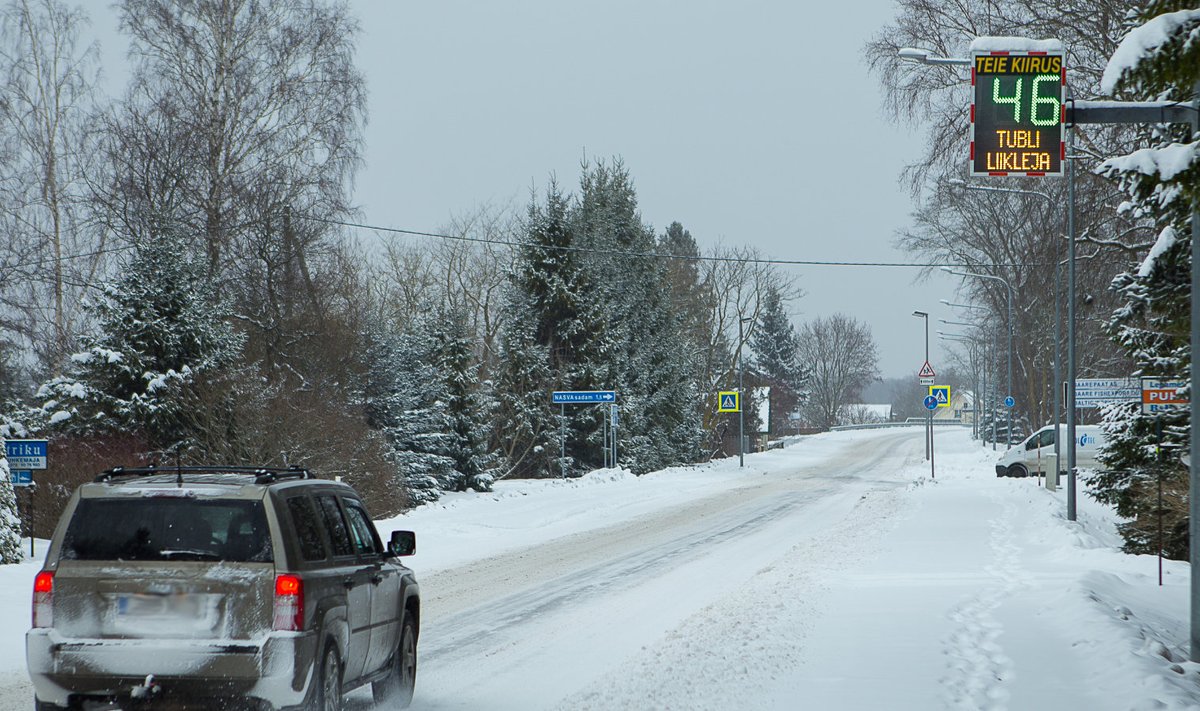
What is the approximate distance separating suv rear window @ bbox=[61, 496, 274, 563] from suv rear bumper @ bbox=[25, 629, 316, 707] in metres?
0.45

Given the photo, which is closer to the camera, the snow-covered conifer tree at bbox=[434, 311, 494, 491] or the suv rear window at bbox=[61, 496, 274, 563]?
the suv rear window at bbox=[61, 496, 274, 563]

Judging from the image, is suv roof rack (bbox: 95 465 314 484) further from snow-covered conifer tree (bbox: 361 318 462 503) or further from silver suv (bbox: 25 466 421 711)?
snow-covered conifer tree (bbox: 361 318 462 503)

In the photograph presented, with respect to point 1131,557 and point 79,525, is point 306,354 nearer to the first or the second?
point 1131,557

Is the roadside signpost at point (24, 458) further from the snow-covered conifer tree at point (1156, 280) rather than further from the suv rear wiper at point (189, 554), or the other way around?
the snow-covered conifer tree at point (1156, 280)

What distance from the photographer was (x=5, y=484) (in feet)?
57.9

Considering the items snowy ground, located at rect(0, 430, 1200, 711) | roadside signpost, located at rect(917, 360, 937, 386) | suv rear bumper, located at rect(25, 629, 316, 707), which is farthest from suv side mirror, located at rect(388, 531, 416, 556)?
roadside signpost, located at rect(917, 360, 937, 386)

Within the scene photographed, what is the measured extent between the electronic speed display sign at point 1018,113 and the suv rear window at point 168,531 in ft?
22.6

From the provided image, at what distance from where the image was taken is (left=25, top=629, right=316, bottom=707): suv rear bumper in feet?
21.2

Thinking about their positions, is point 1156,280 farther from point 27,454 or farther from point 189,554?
point 27,454

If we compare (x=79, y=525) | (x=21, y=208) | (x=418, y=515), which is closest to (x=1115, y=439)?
(x=418, y=515)

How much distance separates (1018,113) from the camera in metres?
10.6

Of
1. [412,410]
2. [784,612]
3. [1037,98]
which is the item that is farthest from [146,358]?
[1037,98]

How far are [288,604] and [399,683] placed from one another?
2.18m

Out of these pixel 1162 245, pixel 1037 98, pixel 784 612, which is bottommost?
pixel 784 612
